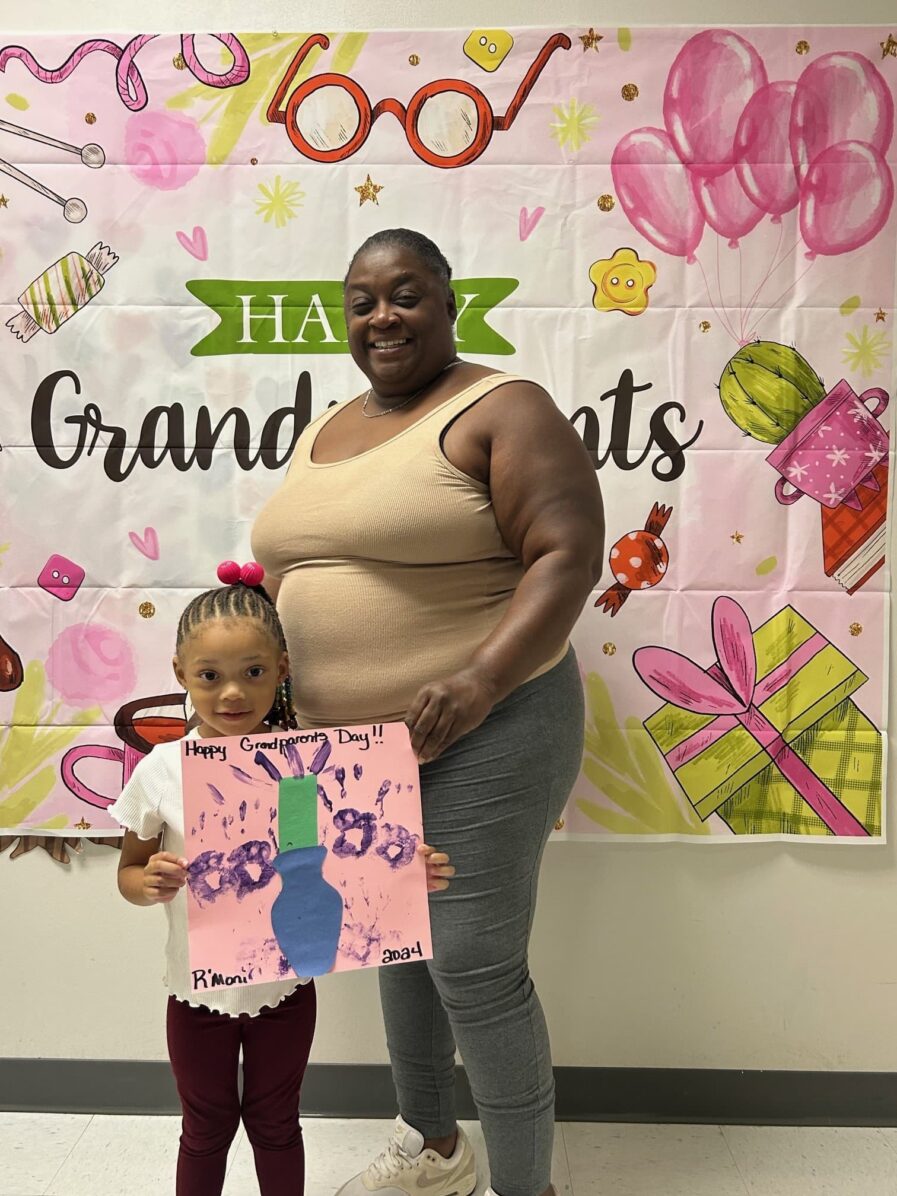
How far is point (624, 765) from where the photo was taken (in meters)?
1.70

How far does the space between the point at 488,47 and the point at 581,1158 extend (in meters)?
1.86

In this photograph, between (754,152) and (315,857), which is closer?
(315,857)

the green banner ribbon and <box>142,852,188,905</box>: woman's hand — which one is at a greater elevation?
the green banner ribbon

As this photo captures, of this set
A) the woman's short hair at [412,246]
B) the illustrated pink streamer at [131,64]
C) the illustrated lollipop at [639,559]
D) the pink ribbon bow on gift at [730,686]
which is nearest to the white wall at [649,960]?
the pink ribbon bow on gift at [730,686]

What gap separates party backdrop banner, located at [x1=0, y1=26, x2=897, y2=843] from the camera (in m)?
1.63

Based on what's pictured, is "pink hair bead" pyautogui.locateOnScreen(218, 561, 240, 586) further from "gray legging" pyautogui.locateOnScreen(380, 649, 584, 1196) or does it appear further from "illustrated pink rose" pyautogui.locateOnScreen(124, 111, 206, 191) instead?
"illustrated pink rose" pyautogui.locateOnScreen(124, 111, 206, 191)

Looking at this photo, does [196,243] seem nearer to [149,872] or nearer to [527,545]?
[527,545]

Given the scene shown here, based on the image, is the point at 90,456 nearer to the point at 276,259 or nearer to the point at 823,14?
the point at 276,259

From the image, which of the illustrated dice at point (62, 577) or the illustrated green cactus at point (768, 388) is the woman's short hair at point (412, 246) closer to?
the illustrated green cactus at point (768, 388)

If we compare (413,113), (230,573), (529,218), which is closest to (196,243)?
(413,113)

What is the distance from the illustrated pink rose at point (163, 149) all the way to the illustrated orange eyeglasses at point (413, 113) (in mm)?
143

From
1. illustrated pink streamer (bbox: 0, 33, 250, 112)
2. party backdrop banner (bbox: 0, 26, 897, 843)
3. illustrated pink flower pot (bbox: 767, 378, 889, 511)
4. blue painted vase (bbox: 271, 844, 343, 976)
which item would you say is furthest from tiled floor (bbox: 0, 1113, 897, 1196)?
illustrated pink streamer (bbox: 0, 33, 250, 112)

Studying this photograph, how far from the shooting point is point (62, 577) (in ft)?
5.61

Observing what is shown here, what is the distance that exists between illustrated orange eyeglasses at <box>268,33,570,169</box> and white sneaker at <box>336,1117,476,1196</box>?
1.57m
